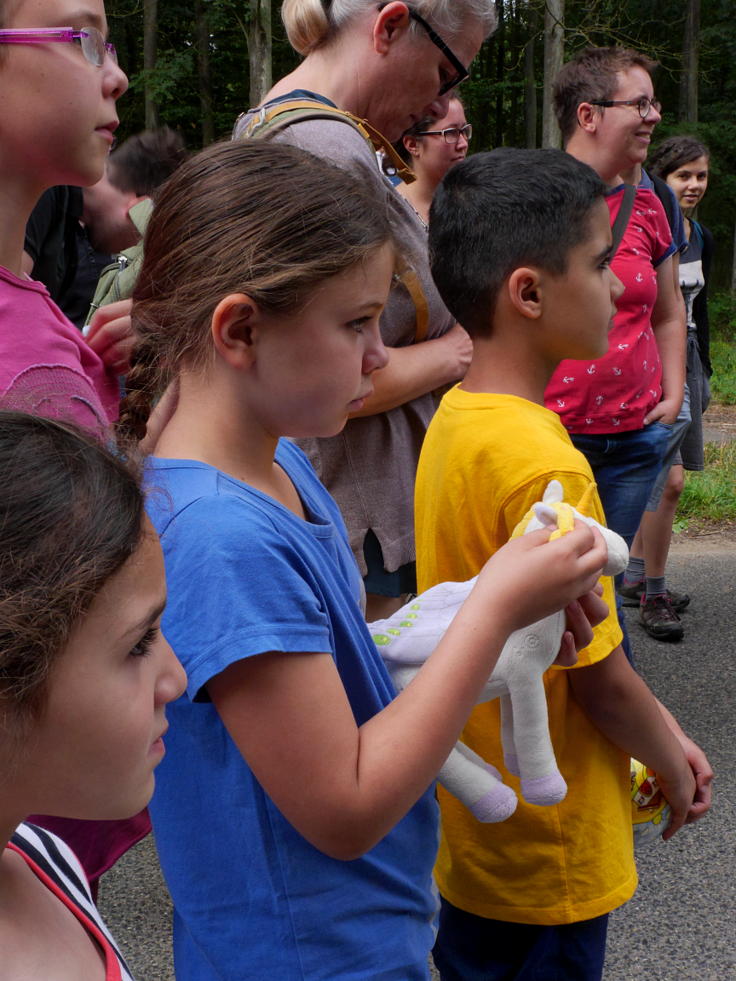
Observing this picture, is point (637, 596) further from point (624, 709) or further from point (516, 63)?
point (516, 63)

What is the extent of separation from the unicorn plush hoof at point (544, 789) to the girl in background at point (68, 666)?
0.65 m

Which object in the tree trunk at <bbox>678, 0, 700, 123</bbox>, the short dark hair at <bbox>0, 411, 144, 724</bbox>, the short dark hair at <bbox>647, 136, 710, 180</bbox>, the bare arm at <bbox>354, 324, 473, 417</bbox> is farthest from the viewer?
the tree trunk at <bbox>678, 0, 700, 123</bbox>

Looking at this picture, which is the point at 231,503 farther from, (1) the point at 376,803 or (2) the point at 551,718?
(2) the point at 551,718

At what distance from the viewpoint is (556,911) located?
171 cm

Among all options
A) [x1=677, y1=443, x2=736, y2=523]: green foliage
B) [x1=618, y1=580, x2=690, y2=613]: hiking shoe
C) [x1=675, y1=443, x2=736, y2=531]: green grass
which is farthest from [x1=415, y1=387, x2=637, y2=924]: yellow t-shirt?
[x1=677, y1=443, x2=736, y2=523]: green foliage

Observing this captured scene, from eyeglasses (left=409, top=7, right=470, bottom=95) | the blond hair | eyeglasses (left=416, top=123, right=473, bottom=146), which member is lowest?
eyeglasses (left=416, top=123, right=473, bottom=146)

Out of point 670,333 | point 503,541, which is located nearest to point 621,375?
point 670,333

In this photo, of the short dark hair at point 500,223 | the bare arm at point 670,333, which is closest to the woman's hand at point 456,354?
the short dark hair at point 500,223

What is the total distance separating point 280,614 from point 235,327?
1.27 feet

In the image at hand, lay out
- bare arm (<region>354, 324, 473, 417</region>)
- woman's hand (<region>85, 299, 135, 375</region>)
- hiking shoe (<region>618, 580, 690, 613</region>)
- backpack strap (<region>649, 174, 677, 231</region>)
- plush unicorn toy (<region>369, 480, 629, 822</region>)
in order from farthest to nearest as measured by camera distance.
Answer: hiking shoe (<region>618, 580, 690, 613</region>) → backpack strap (<region>649, 174, 677, 231</region>) → bare arm (<region>354, 324, 473, 417</region>) → woman's hand (<region>85, 299, 135, 375</region>) → plush unicorn toy (<region>369, 480, 629, 822</region>)

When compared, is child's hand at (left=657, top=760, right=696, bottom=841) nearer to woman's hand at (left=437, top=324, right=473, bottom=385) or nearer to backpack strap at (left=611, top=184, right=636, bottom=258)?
woman's hand at (left=437, top=324, right=473, bottom=385)

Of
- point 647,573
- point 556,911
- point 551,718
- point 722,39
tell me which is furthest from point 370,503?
point 722,39

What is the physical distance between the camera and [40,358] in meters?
1.38

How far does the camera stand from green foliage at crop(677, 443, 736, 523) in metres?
6.71
